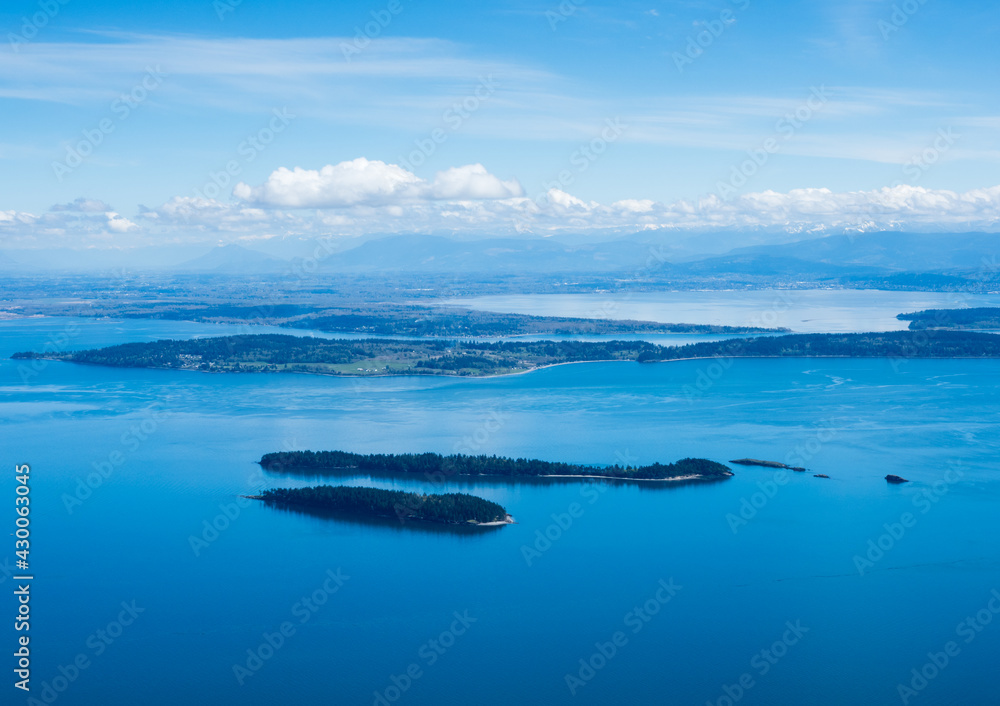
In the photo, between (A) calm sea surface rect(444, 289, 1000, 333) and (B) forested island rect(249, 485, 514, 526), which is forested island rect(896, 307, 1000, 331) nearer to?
(A) calm sea surface rect(444, 289, 1000, 333)

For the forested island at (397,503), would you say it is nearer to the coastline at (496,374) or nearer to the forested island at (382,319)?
the coastline at (496,374)

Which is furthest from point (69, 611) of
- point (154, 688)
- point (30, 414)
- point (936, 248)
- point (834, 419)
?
point (936, 248)

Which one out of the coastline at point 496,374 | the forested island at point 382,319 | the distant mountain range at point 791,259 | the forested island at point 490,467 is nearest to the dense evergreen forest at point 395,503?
the forested island at point 490,467

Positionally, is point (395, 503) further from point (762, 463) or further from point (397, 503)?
point (762, 463)

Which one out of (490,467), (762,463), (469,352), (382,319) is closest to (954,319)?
(469,352)

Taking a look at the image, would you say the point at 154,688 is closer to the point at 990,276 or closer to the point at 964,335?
the point at 964,335

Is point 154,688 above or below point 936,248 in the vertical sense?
below

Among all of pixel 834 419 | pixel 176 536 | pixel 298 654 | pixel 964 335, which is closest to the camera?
pixel 298 654
